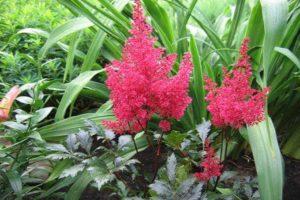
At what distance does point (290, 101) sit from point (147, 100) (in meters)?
1.07

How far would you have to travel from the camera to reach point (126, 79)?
1.35 metres

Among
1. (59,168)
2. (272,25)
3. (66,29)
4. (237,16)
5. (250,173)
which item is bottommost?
(250,173)

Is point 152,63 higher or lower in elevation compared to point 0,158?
higher

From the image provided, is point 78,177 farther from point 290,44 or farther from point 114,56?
point 290,44

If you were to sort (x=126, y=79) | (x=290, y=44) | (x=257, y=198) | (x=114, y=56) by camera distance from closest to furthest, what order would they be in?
(x=126, y=79) < (x=257, y=198) < (x=290, y=44) < (x=114, y=56)

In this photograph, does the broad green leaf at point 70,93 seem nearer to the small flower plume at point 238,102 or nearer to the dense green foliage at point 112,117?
the dense green foliage at point 112,117

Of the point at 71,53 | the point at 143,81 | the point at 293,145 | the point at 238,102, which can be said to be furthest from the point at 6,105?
the point at 293,145

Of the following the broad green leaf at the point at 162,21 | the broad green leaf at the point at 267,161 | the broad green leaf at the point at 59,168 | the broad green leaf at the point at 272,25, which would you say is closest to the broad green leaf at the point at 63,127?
the broad green leaf at the point at 59,168

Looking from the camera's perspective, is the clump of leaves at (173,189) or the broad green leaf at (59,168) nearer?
the clump of leaves at (173,189)

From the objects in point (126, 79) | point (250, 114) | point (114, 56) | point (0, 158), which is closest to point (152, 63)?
point (126, 79)

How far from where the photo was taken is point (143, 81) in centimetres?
136

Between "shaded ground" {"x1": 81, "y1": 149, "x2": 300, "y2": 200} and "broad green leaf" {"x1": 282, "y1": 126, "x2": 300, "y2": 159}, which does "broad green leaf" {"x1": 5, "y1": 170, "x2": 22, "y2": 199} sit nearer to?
"shaded ground" {"x1": 81, "y1": 149, "x2": 300, "y2": 200}

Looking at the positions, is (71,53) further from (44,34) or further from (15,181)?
(15,181)

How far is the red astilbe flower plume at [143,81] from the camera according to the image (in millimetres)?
1358
